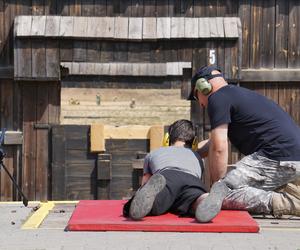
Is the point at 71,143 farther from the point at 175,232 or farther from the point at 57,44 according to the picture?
the point at 175,232

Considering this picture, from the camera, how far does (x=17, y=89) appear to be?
9.77m

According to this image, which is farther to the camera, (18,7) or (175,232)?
(18,7)

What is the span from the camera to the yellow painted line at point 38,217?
468 cm

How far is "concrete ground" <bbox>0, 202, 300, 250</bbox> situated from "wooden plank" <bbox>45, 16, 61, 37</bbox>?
503 cm

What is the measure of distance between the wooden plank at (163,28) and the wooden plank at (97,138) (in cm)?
146

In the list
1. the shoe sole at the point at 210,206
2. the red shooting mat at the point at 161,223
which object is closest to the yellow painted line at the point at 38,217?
the red shooting mat at the point at 161,223

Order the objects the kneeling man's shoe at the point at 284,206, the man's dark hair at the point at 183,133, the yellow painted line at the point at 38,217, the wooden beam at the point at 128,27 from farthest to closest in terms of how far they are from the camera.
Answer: the wooden beam at the point at 128,27 < the man's dark hair at the point at 183,133 < the kneeling man's shoe at the point at 284,206 < the yellow painted line at the point at 38,217

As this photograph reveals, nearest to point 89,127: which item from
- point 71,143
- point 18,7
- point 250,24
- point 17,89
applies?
point 71,143

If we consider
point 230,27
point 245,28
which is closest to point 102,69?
point 230,27

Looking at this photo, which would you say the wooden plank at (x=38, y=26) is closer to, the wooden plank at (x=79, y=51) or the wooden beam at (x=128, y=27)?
the wooden beam at (x=128, y=27)

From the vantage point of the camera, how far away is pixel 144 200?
182 inches

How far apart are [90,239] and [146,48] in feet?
19.1

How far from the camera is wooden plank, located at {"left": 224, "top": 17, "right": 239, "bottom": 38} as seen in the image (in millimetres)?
9555

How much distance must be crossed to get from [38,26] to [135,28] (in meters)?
1.30
